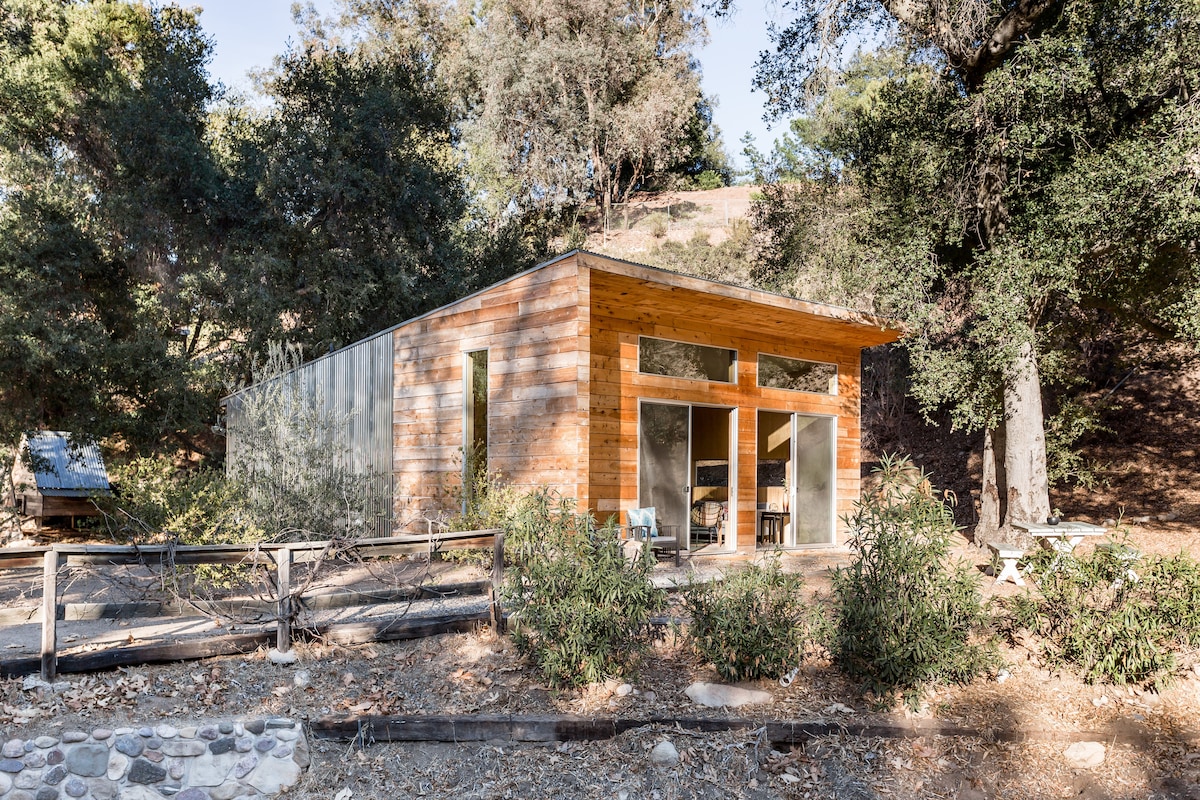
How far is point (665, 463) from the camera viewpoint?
31.7ft

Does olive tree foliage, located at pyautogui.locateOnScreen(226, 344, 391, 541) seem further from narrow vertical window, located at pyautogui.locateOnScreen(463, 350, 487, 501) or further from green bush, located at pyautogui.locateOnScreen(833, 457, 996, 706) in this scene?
green bush, located at pyautogui.locateOnScreen(833, 457, 996, 706)

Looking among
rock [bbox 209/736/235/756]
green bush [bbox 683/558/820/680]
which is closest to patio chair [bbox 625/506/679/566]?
green bush [bbox 683/558/820/680]

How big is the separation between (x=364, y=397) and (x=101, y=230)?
8025 millimetres

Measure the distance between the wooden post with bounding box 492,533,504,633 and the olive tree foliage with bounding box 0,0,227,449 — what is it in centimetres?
1039

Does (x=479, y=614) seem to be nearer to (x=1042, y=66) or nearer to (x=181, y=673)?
(x=181, y=673)

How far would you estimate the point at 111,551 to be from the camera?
15.6 ft

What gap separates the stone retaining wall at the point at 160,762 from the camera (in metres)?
4.03

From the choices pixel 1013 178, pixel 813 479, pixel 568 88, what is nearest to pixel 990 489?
pixel 813 479

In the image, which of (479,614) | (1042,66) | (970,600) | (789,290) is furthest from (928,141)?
(479,614)

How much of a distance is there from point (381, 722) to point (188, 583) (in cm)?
288

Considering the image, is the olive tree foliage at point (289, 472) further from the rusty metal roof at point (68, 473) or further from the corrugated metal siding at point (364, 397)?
the rusty metal roof at point (68, 473)

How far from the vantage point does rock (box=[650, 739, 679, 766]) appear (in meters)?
4.28

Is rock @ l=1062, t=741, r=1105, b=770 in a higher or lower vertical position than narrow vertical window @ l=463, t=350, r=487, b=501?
lower

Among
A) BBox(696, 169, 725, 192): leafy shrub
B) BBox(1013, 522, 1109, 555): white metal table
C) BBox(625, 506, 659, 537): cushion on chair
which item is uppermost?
BBox(696, 169, 725, 192): leafy shrub
